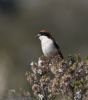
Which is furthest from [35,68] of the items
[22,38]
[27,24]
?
[27,24]

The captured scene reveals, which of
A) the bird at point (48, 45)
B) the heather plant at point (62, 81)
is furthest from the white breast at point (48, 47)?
the heather plant at point (62, 81)

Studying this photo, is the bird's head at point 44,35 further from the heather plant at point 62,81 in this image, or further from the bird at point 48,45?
the heather plant at point 62,81

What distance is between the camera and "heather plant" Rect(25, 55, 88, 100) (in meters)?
8.43

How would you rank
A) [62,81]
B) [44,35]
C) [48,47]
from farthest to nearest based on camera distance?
1. [44,35]
2. [48,47]
3. [62,81]

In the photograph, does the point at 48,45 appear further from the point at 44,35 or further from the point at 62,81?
the point at 62,81

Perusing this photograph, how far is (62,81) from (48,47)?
316cm

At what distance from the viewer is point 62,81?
328 inches

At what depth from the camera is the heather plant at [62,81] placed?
843cm

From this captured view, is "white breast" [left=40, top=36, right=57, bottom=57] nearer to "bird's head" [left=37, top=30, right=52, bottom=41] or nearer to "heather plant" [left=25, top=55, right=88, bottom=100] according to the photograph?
"bird's head" [left=37, top=30, right=52, bottom=41]

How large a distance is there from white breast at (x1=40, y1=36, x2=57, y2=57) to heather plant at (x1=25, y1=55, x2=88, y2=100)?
2.48 metres

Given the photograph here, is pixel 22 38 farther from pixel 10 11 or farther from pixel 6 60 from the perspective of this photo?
pixel 10 11

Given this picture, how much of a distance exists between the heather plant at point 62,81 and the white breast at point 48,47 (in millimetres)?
2482

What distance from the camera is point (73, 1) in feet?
146

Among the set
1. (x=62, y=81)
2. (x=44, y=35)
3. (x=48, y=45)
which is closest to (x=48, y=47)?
(x=48, y=45)
